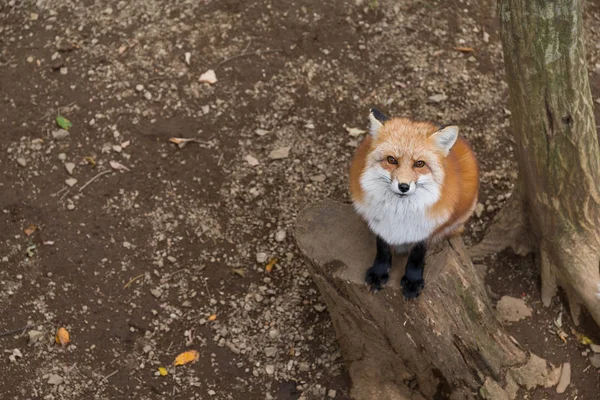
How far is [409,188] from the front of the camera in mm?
3061

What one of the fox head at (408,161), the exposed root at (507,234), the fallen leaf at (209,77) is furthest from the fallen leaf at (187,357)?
the fallen leaf at (209,77)

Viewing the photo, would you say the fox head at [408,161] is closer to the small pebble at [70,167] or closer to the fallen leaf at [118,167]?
the fallen leaf at [118,167]

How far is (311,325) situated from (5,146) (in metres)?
2.82

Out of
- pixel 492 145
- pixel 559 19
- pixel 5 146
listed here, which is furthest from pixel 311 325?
pixel 5 146

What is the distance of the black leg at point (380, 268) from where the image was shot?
11.4 ft

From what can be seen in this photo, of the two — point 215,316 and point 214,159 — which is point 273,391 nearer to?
point 215,316

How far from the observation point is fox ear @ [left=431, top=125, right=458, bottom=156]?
317 cm

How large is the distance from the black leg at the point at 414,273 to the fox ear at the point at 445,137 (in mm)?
513

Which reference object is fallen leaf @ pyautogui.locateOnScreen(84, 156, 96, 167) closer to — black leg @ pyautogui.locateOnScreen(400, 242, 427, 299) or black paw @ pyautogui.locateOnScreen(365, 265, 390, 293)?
black paw @ pyautogui.locateOnScreen(365, 265, 390, 293)

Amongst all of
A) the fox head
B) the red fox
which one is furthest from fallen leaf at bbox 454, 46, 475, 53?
the fox head

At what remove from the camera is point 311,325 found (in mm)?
4570

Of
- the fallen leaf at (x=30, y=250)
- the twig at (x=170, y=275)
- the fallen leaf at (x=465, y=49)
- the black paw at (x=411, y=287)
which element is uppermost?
the black paw at (x=411, y=287)

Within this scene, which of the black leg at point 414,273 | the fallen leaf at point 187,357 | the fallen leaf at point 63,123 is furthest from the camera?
the fallen leaf at point 63,123

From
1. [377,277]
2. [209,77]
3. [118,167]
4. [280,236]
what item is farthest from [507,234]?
[118,167]
